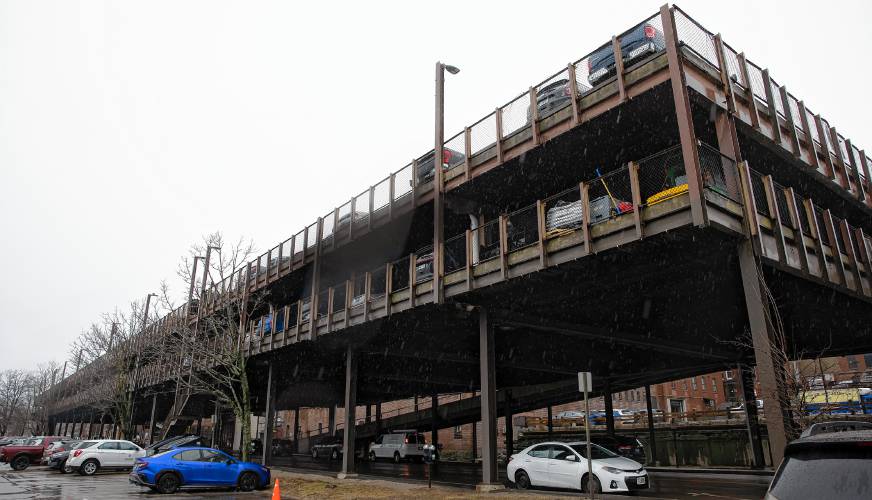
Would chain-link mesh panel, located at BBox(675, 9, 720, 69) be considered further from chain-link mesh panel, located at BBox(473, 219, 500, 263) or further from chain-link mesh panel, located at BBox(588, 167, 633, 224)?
chain-link mesh panel, located at BBox(473, 219, 500, 263)

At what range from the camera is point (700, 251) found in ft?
43.4

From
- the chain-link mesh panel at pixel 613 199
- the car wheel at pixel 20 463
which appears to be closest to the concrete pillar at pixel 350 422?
the chain-link mesh panel at pixel 613 199

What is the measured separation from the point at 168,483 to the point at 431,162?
13.3 m

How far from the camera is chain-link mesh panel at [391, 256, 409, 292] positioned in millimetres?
19766

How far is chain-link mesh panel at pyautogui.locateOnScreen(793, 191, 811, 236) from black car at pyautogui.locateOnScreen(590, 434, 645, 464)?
Answer: 9.35 m

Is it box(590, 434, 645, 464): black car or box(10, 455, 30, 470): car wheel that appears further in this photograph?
box(10, 455, 30, 470): car wheel

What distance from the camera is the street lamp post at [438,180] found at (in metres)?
17.5

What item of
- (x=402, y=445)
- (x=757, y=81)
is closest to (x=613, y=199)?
(x=757, y=81)

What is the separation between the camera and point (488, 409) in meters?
16.8

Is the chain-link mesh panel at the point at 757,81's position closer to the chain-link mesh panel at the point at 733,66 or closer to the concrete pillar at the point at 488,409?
the chain-link mesh panel at the point at 733,66

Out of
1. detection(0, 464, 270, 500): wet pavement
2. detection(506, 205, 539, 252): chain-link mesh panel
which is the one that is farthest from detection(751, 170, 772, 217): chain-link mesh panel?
detection(0, 464, 270, 500): wet pavement

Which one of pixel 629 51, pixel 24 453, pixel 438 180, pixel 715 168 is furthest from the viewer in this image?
pixel 24 453

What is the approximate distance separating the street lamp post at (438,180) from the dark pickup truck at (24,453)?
2703 centimetres

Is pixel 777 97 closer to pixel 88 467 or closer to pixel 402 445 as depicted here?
pixel 402 445
